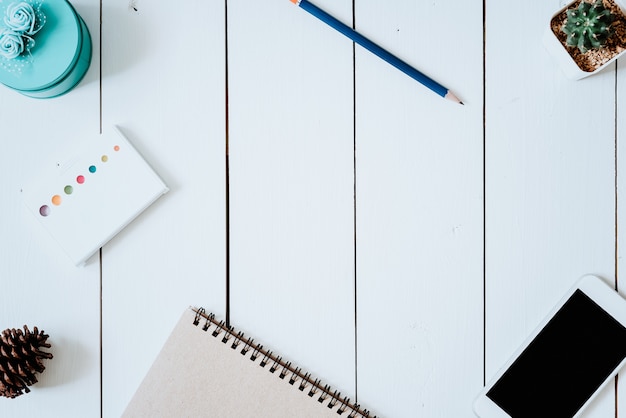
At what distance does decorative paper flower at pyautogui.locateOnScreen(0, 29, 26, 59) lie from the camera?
546mm

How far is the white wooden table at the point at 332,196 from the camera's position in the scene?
1.95 feet

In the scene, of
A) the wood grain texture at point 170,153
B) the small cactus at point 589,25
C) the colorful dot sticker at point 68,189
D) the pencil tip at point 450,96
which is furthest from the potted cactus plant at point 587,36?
the colorful dot sticker at point 68,189

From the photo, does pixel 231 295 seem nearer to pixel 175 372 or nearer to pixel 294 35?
pixel 175 372

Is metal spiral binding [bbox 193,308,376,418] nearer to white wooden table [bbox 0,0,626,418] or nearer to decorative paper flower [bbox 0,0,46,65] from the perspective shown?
white wooden table [bbox 0,0,626,418]

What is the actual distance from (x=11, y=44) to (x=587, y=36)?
0.57 m

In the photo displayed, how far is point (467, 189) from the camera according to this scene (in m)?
0.60

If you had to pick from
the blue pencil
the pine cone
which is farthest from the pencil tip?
the pine cone

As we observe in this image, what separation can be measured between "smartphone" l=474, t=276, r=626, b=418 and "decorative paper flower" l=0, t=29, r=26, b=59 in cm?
60

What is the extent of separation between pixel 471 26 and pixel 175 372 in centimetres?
50

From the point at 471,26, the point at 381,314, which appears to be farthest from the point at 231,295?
the point at 471,26

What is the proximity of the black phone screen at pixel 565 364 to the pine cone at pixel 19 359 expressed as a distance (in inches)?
19.4

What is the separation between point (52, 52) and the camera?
1.84 ft

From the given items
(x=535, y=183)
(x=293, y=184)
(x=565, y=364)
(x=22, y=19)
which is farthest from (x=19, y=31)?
(x=565, y=364)

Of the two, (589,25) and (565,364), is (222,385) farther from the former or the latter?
(589,25)
